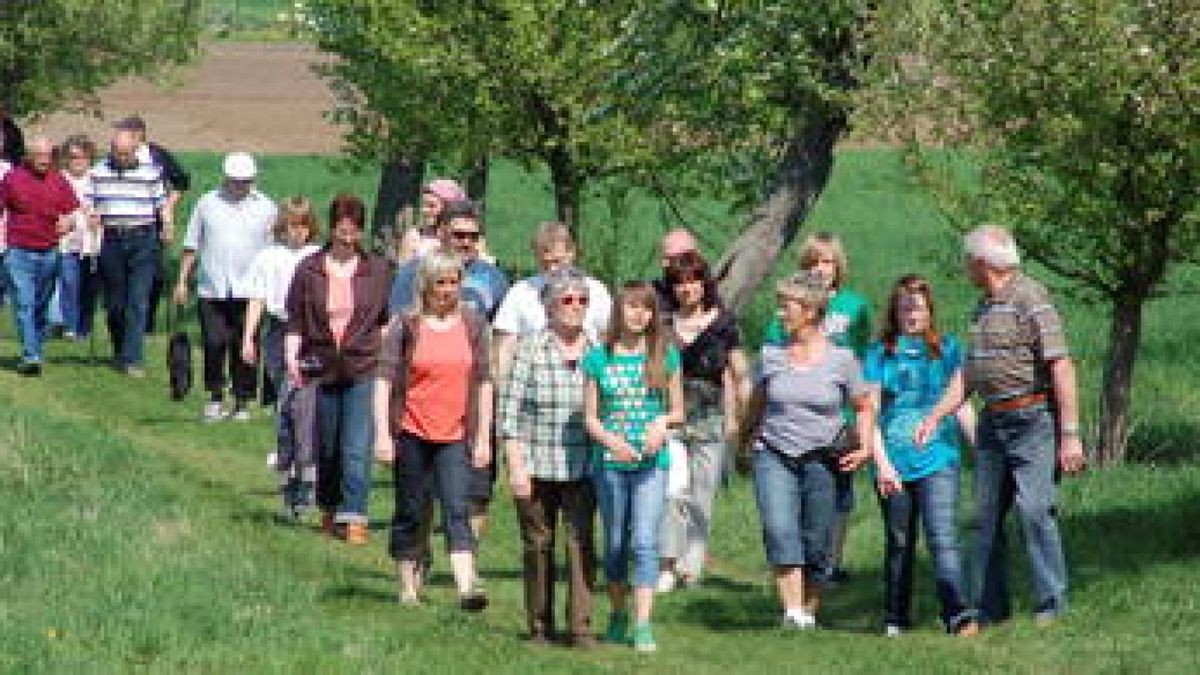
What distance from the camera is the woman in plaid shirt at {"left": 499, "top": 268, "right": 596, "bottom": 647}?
1348 centimetres

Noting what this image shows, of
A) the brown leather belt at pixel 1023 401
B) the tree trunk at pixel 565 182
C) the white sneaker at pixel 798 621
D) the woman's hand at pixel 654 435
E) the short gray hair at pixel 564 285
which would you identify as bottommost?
Result: the white sneaker at pixel 798 621

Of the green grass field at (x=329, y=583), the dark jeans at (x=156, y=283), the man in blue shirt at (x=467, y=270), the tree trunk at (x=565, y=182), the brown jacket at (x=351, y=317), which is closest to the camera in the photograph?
the green grass field at (x=329, y=583)

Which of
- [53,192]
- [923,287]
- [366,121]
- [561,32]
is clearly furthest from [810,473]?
[366,121]

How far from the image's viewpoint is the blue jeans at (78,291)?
84.4 ft

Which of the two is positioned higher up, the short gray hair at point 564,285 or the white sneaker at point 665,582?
the short gray hair at point 564,285

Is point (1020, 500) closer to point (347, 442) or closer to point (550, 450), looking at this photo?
point (550, 450)

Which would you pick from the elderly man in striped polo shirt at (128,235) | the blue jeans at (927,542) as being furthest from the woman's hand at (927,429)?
the elderly man in striped polo shirt at (128,235)

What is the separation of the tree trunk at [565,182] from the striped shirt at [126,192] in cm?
514

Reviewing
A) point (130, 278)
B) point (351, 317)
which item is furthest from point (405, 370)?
point (130, 278)

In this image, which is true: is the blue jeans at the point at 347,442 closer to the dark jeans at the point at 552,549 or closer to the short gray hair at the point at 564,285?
the short gray hair at the point at 564,285

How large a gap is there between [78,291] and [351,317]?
402 inches

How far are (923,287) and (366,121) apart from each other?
19795 mm

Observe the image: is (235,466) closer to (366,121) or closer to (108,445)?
(108,445)

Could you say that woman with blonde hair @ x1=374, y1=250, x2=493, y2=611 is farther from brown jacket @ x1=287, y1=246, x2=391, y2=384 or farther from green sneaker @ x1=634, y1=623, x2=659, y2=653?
brown jacket @ x1=287, y1=246, x2=391, y2=384
